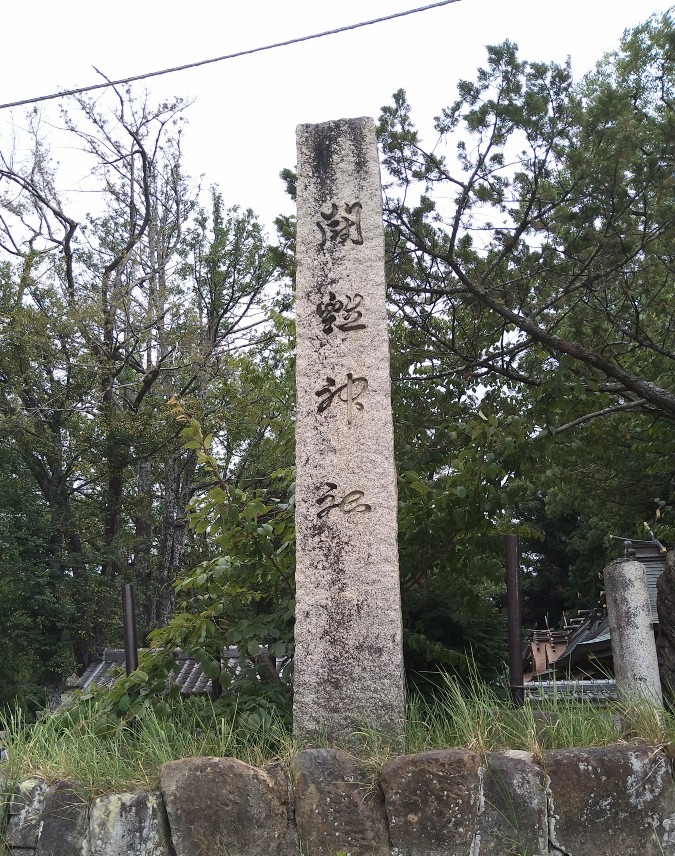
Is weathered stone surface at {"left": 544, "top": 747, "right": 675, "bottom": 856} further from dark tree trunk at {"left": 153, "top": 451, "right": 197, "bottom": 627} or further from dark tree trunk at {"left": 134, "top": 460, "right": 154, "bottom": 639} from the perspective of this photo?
dark tree trunk at {"left": 134, "top": 460, "right": 154, "bottom": 639}

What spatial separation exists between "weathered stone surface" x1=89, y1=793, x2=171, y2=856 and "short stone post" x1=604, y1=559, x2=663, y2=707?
2.67m

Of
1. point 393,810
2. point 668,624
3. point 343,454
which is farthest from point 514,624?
point 393,810

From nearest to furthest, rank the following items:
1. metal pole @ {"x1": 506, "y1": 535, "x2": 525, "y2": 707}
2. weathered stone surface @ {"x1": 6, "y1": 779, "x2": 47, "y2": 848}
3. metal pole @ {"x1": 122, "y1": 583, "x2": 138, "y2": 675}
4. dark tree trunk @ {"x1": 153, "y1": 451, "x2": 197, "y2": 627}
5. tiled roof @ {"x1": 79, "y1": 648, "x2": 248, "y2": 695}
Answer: weathered stone surface @ {"x1": 6, "y1": 779, "x2": 47, "y2": 848}
metal pole @ {"x1": 506, "y1": 535, "x2": 525, "y2": 707}
metal pole @ {"x1": 122, "y1": 583, "x2": 138, "y2": 675}
tiled roof @ {"x1": 79, "y1": 648, "x2": 248, "y2": 695}
dark tree trunk @ {"x1": 153, "y1": 451, "x2": 197, "y2": 627}

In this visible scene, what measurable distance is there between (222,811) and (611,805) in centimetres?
155

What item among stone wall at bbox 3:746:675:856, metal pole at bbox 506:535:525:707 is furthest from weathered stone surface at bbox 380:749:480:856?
metal pole at bbox 506:535:525:707

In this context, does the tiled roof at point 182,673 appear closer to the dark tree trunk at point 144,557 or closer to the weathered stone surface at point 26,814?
the dark tree trunk at point 144,557

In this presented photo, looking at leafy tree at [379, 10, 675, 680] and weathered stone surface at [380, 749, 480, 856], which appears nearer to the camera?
weathered stone surface at [380, 749, 480, 856]

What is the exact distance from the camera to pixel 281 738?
160 inches

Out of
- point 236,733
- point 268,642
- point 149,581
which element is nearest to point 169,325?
point 149,581

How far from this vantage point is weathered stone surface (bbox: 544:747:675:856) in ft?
10.9

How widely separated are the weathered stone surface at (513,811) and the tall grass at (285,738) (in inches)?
5.1

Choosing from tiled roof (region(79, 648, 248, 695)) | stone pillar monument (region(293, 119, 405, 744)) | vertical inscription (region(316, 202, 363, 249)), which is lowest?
tiled roof (region(79, 648, 248, 695))

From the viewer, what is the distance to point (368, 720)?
4141 millimetres

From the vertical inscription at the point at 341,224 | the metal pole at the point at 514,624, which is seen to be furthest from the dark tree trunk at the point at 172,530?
the metal pole at the point at 514,624
